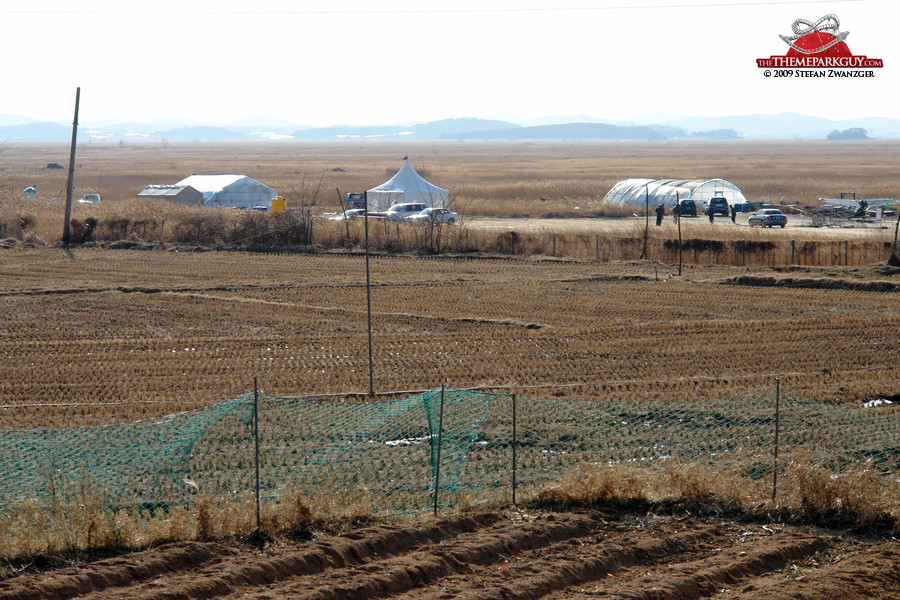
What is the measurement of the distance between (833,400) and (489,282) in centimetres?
1493

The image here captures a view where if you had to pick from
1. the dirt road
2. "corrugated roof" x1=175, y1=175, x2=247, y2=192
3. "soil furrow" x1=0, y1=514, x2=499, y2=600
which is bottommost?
"soil furrow" x1=0, y1=514, x2=499, y2=600

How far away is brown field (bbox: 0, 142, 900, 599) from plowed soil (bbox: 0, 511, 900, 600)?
24 mm

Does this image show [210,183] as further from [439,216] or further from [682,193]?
[682,193]

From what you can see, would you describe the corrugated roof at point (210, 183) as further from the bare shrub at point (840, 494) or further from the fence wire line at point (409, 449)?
the bare shrub at point (840, 494)

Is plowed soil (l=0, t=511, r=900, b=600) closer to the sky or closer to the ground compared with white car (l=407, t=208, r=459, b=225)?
closer to the ground

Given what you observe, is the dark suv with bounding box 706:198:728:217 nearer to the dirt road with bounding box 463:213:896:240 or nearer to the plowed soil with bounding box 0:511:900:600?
the dirt road with bounding box 463:213:896:240

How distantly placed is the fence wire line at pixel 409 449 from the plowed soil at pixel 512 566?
→ 103 centimetres

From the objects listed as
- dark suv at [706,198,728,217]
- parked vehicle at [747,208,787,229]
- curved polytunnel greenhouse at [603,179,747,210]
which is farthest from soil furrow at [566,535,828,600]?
curved polytunnel greenhouse at [603,179,747,210]

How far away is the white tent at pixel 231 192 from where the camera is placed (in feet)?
178

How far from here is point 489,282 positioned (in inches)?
1153

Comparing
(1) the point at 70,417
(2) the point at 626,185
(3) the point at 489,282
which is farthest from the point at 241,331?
(2) the point at 626,185

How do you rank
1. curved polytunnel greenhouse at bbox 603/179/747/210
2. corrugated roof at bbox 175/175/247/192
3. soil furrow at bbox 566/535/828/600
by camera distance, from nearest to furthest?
1. soil furrow at bbox 566/535/828/600
2. corrugated roof at bbox 175/175/247/192
3. curved polytunnel greenhouse at bbox 603/179/747/210

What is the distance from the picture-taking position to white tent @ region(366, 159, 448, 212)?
5394cm

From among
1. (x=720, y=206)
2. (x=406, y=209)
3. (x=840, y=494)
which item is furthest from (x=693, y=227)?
(x=840, y=494)
